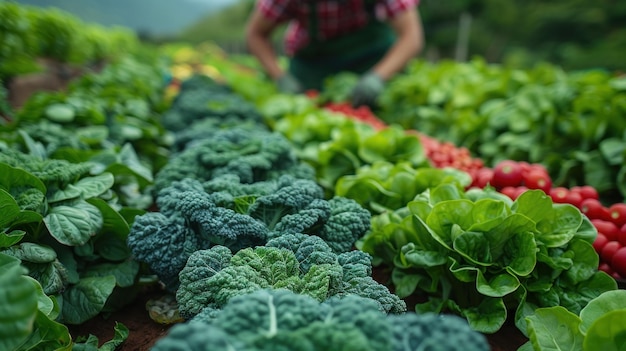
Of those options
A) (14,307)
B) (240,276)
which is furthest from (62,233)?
(240,276)

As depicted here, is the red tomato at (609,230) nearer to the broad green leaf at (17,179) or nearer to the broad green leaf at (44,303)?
the broad green leaf at (44,303)

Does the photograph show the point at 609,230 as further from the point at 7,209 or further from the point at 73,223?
the point at 7,209

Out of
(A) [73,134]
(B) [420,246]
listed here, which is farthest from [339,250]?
(A) [73,134]

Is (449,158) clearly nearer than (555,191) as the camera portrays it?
No

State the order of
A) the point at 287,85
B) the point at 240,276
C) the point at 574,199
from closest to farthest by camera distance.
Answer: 1. the point at 240,276
2. the point at 574,199
3. the point at 287,85

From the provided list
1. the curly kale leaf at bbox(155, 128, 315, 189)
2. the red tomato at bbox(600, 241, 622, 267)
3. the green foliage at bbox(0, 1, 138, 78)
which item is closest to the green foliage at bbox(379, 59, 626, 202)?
the red tomato at bbox(600, 241, 622, 267)

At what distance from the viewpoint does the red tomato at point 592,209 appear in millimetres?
2385

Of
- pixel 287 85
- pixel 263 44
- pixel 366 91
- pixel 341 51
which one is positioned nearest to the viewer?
pixel 366 91

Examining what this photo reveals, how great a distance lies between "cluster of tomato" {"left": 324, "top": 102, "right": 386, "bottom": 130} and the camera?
4.50 meters

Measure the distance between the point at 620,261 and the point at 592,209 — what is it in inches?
15.4

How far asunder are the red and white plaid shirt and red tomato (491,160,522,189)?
352 centimetres

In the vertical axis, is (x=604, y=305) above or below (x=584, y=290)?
above

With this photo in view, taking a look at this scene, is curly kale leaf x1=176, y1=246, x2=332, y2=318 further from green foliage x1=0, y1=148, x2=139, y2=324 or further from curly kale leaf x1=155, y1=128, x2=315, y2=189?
curly kale leaf x1=155, y1=128, x2=315, y2=189

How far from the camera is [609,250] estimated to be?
85.3 inches
